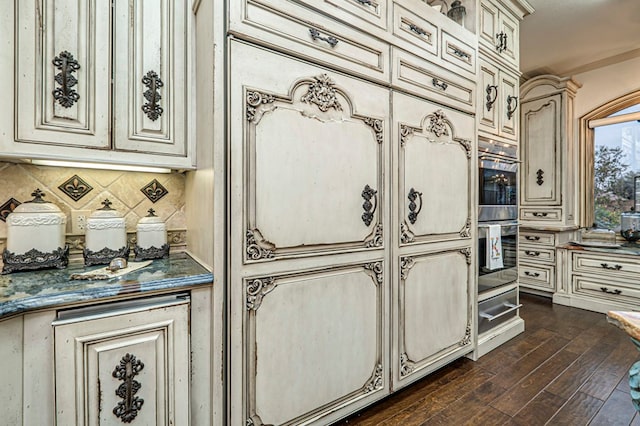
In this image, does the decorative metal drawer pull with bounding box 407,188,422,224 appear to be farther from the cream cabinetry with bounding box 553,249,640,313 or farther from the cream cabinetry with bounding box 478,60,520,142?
the cream cabinetry with bounding box 553,249,640,313

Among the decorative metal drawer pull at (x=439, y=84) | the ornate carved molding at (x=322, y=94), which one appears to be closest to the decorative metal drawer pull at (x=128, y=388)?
the ornate carved molding at (x=322, y=94)

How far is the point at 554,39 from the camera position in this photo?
3.16m

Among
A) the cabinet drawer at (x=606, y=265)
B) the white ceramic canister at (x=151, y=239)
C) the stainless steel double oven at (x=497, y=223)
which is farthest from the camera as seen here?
the cabinet drawer at (x=606, y=265)

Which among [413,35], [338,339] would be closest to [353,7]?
[413,35]

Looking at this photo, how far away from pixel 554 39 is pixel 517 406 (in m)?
3.55

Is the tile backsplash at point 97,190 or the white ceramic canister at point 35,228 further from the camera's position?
the tile backsplash at point 97,190

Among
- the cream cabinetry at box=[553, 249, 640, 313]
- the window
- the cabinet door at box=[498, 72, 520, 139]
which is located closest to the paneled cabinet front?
the cabinet door at box=[498, 72, 520, 139]

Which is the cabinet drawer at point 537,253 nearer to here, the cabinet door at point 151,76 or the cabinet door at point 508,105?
the cabinet door at point 508,105

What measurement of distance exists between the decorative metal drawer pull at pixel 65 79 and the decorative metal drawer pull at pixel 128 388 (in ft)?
3.42

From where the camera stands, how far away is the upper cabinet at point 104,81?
1.16 m

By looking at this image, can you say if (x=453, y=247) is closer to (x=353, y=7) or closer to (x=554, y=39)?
(x=353, y=7)

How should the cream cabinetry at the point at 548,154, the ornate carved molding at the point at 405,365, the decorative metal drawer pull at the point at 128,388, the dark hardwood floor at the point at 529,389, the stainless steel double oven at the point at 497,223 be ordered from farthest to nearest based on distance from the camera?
the cream cabinetry at the point at 548,154
the stainless steel double oven at the point at 497,223
the ornate carved molding at the point at 405,365
the dark hardwood floor at the point at 529,389
the decorative metal drawer pull at the point at 128,388

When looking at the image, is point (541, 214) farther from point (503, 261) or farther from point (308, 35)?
point (308, 35)

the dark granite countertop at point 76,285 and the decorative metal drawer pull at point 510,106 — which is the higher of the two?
the decorative metal drawer pull at point 510,106
